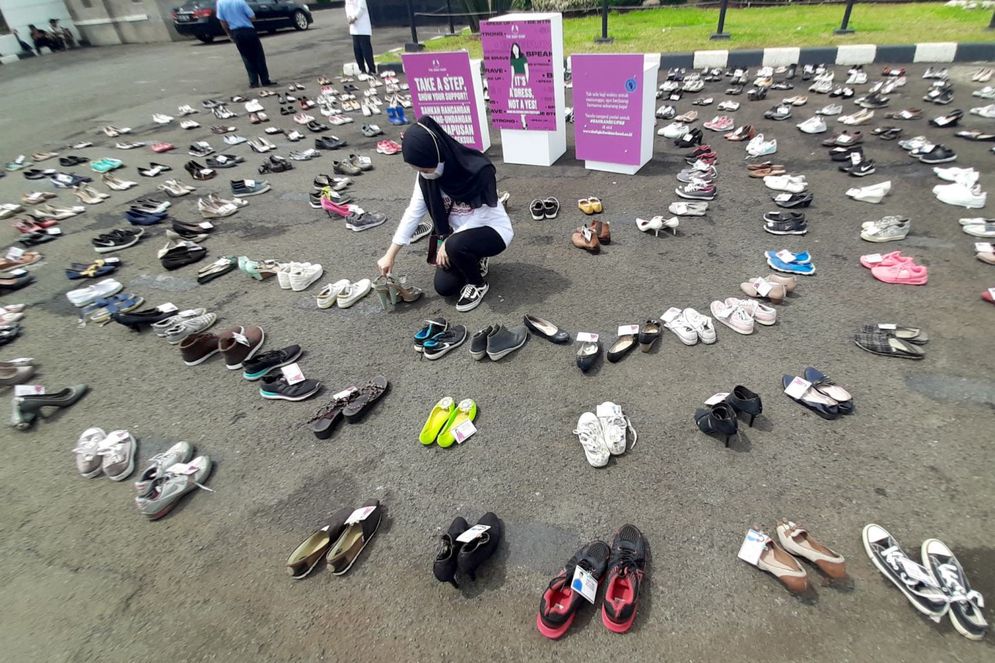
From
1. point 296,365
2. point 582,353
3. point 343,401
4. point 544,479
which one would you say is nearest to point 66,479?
point 296,365

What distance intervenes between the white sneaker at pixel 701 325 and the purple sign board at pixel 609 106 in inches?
146

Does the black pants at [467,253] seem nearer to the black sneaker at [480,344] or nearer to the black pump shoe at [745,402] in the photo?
the black sneaker at [480,344]

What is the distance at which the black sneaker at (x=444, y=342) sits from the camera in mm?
4285

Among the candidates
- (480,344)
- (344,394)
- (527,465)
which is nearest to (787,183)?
(480,344)

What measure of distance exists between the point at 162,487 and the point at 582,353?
328 cm

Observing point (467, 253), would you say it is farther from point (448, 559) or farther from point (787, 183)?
point (787, 183)

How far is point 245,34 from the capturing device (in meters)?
12.6

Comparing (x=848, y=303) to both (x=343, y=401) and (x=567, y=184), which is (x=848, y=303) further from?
(x=343, y=401)

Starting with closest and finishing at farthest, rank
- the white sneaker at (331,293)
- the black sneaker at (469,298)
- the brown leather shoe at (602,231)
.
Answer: the black sneaker at (469,298) → the white sneaker at (331,293) → the brown leather shoe at (602,231)

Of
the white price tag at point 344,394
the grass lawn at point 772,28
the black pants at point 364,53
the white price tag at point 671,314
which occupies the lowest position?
the white price tag at point 671,314

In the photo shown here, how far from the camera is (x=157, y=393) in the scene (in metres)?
4.27

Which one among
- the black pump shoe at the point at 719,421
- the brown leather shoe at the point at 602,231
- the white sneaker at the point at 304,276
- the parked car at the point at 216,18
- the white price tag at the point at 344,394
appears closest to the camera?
the black pump shoe at the point at 719,421

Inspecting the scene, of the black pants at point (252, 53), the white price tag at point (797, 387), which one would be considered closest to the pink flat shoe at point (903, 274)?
the white price tag at point (797, 387)

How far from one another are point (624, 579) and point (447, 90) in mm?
7683
